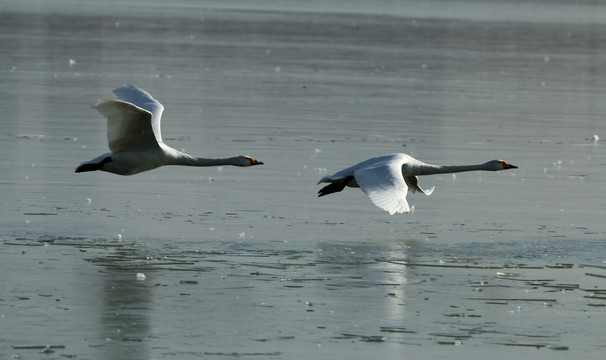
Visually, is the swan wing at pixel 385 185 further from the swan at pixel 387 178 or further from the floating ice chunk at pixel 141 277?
the floating ice chunk at pixel 141 277

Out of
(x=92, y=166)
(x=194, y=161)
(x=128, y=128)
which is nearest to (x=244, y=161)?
(x=194, y=161)

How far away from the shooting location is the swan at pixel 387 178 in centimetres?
1144

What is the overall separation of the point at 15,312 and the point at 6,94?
1464 cm

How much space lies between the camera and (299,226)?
1266 cm

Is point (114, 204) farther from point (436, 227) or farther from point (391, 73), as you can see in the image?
point (391, 73)

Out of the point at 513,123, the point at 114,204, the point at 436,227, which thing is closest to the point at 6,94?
the point at 513,123

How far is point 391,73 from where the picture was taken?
1238 inches

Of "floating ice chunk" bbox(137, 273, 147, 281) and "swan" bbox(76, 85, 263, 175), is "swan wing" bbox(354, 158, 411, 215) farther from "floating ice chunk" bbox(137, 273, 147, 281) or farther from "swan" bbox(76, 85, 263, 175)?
"floating ice chunk" bbox(137, 273, 147, 281)

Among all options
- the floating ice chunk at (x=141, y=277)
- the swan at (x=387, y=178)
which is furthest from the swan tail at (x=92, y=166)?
the floating ice chunk at (x=141, y=277)

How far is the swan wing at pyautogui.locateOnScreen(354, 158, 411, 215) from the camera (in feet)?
37.2

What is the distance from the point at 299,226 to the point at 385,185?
1.16m

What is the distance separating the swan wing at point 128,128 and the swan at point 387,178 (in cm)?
161

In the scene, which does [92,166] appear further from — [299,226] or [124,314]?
[124,314]

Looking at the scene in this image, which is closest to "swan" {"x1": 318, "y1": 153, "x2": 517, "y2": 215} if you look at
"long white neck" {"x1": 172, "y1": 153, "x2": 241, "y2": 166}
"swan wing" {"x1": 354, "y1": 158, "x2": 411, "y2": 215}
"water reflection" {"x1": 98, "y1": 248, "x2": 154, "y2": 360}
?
"swan wing" {"x1": 354, "y1": 158, "x2": 411, "y2": 215}
